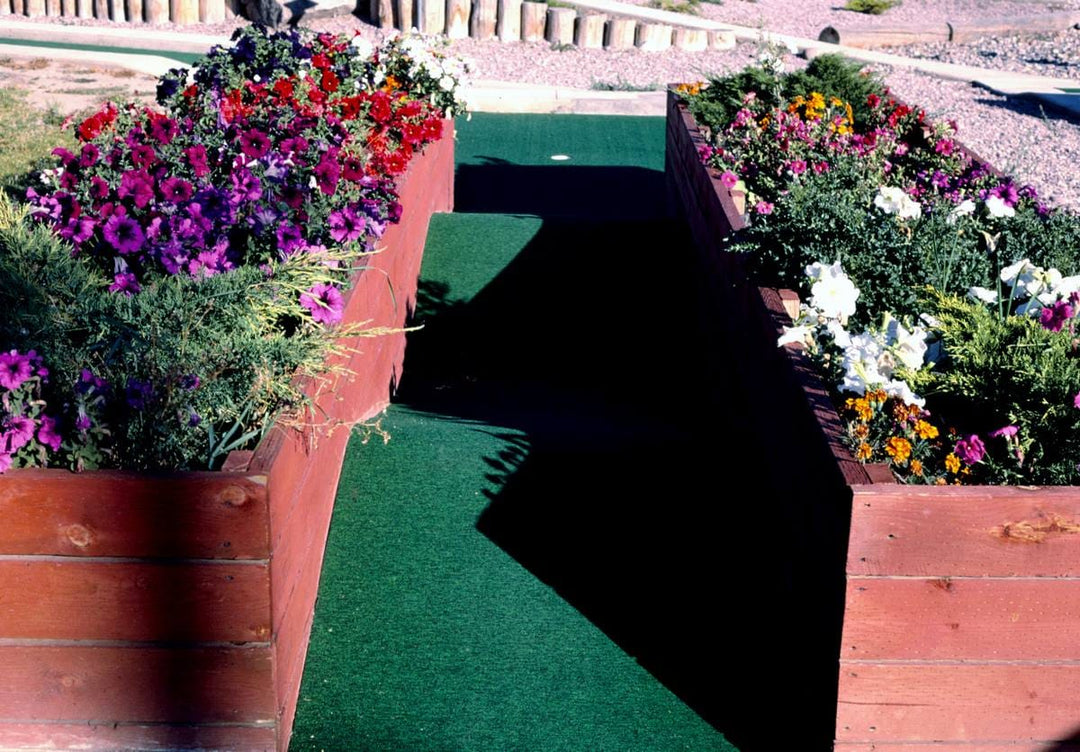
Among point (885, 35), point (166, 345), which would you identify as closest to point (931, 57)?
point (885, 35)

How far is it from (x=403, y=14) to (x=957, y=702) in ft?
41.0

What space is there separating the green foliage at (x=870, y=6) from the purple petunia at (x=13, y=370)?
17825 mm

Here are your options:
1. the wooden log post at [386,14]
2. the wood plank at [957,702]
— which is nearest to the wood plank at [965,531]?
the wood plank at [957,702]

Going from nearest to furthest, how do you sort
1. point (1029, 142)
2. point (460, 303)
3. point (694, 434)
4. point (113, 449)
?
point (113, 449) < point (694, 434) < point (460, 303) < point (1029, 142)

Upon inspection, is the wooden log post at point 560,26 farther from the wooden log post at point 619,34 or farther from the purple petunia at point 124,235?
the purple petunia at point 124,235

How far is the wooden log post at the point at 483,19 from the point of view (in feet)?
43.7

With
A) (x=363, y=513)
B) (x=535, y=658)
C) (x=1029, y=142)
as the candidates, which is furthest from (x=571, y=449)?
(x=1029, y=142)

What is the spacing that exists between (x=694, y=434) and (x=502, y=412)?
2.73 ft

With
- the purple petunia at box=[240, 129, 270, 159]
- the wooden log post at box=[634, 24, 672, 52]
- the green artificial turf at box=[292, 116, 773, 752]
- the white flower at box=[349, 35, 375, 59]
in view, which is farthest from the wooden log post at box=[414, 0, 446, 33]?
the purple petunia at box=[240, 129, 270, 159]

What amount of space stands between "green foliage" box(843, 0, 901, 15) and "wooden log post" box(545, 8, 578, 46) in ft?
23.0

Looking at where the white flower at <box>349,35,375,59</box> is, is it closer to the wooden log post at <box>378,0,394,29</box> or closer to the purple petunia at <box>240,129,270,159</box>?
the purple petunia at <box>240,129,270,159</box>

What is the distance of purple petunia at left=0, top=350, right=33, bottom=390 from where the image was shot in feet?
8.23

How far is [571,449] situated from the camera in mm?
4078

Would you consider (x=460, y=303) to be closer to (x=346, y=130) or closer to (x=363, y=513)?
(x=346, y=130)
